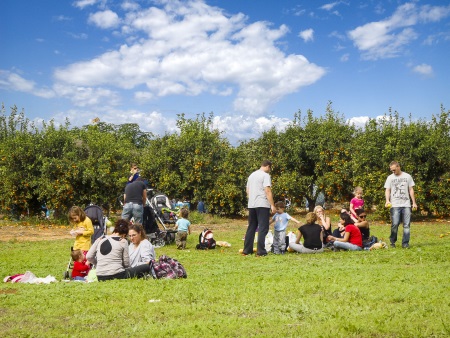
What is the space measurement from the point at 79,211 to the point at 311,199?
803 inches

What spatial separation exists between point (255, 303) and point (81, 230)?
5661 millimetres

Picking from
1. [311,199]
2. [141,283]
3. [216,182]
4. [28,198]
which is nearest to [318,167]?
[311,199]

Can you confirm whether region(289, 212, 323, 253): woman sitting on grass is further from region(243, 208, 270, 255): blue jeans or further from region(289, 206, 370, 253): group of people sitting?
region(243, 208, 270, 255): blue jeans

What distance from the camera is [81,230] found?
36.2ft

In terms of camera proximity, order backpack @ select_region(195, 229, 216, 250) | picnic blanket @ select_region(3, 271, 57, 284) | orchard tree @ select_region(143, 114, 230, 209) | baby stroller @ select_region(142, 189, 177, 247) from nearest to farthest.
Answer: picnic blanket @ select_region(3, 271, 57, 284) → backpack @ select_region(195, 229, 216, 250) → baby stroller @ select_region(142, 189, 177, 247) → orchard tree @ select_region(143, 114, 230, 209)

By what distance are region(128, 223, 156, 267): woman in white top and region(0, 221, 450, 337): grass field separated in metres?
0.80

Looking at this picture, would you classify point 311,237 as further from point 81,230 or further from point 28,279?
point 28,279

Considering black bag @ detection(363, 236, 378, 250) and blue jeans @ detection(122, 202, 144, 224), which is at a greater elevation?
blue jeans @ detection(122, 202, 144, 224)

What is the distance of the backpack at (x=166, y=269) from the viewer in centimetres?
892

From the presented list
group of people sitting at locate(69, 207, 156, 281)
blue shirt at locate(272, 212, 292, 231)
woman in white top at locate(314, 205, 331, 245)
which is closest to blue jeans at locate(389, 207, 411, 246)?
woman in white top at locate(314, 205, 331, 245)

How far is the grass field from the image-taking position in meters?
5.39

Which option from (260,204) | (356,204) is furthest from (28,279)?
(356,204)

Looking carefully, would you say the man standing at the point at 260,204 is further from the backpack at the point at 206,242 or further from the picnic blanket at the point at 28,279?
the picnic blanket at the point at 28,279

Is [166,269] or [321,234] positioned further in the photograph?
[321,234]
